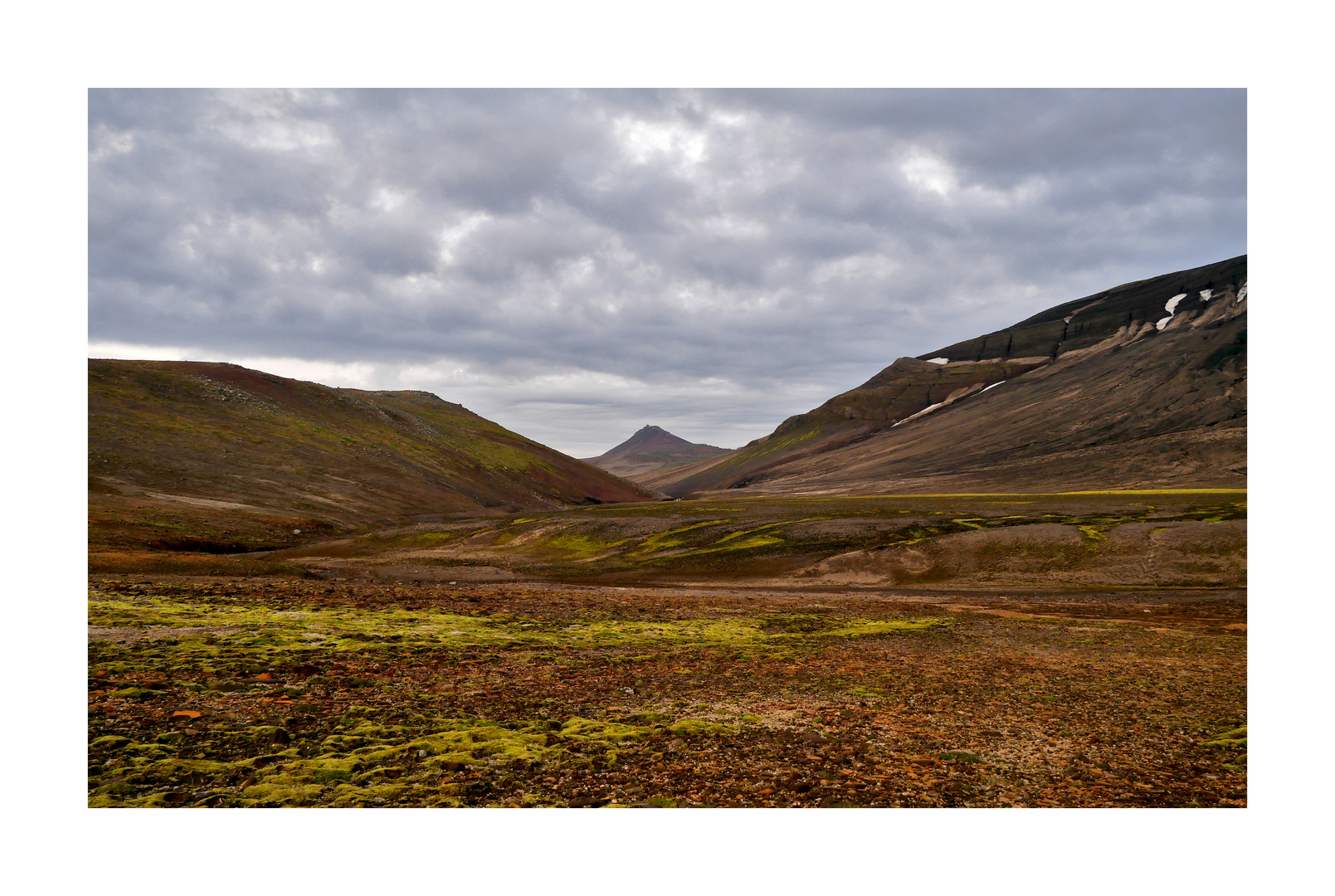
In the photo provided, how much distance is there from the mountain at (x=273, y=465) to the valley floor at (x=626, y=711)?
4233 cm

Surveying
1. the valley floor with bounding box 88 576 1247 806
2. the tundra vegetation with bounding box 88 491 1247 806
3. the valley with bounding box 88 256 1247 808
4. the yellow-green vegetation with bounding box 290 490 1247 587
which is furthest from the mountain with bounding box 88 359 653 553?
the valley floor with bounding box 88 576 1247 806

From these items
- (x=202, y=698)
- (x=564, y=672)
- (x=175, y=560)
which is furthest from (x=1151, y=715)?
(x=175, y=560)

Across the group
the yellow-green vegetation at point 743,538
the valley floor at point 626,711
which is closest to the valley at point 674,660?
the valley floor at point 626,711

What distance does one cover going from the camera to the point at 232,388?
388ft

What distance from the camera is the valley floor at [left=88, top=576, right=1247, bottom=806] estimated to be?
8766mm

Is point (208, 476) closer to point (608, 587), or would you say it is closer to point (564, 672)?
point (608, 587)

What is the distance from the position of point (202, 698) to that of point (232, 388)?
131 metres

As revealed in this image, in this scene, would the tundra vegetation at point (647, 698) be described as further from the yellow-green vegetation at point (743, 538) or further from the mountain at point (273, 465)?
the mountain at point (273, 465)

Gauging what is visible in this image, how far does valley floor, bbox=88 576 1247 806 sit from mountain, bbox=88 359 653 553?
139 feet

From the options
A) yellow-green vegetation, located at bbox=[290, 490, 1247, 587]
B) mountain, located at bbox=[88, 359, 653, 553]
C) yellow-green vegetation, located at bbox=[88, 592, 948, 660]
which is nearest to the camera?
yellow-green vegetation, located at bbox=[88, 592, 948, 660]

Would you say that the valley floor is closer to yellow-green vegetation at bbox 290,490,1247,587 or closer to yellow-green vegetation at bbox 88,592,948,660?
yellow-green vegetation at bbox 88,592,948,660

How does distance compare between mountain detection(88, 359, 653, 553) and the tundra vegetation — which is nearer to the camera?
the tundra vegetation

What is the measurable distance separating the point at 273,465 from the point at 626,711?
321ft

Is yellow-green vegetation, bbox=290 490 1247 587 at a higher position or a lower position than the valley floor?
lower
